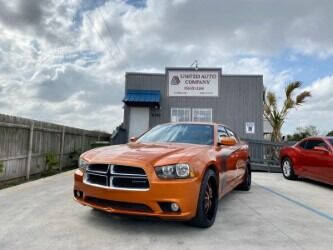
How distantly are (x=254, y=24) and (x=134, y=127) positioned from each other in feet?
27.1

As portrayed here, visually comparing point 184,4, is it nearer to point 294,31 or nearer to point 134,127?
point 294,31

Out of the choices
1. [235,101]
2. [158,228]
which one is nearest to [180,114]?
[235,101]

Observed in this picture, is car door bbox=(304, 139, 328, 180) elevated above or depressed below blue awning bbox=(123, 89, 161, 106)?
below

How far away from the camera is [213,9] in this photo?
11.2 metres

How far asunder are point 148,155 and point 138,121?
13217mm

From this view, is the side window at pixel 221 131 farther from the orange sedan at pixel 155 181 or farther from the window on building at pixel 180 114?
the window on building at pixel 180 114

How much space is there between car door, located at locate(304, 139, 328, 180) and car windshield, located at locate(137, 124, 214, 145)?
439 cm

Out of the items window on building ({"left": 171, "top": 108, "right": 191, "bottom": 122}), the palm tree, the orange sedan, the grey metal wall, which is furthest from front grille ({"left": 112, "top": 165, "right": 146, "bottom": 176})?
the palm tree

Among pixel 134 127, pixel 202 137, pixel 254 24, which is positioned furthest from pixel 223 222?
pixel 134 127

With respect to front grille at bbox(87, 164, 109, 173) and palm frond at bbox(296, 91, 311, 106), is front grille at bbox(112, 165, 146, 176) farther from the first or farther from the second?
palm frond at bbox(296, 91, 311, 106)

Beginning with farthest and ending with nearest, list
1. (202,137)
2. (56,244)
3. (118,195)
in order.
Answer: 1. (202,137)
2. (118,195)
3. (56,244)

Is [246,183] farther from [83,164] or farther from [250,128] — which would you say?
[250,128]

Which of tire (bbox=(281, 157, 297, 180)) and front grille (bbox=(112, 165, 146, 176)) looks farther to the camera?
tire (bbox=(281, 157, 297, 180))

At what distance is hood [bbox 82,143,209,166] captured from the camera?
3.65m
